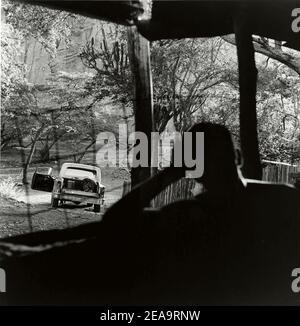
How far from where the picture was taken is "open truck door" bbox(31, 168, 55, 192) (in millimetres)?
3725

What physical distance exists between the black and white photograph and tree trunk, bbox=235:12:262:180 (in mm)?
12

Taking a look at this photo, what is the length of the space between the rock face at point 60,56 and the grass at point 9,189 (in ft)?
3.23

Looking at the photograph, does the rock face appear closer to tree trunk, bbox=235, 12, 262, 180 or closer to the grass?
the grass

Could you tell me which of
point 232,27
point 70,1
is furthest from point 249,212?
point 70,1

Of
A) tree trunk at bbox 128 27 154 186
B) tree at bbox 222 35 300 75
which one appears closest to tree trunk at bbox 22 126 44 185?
tree trunk at bbox 128 27 154 186

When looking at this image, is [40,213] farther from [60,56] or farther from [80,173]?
[60,56]

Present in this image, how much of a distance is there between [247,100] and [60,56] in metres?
1.98

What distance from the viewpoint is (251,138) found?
382cm

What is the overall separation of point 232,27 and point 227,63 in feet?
2.18

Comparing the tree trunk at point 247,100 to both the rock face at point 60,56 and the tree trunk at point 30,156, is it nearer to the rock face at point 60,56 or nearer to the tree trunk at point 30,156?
the rock face at point 60,56

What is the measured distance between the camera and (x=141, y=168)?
3.83 meters

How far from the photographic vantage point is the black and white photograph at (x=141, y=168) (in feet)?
11.1

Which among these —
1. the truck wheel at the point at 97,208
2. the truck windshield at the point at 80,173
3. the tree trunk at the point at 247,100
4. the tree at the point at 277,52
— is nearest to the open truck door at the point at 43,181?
the truck windshield at the point at 80,173

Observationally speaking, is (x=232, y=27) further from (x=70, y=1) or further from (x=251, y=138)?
(x=70, y=1)
